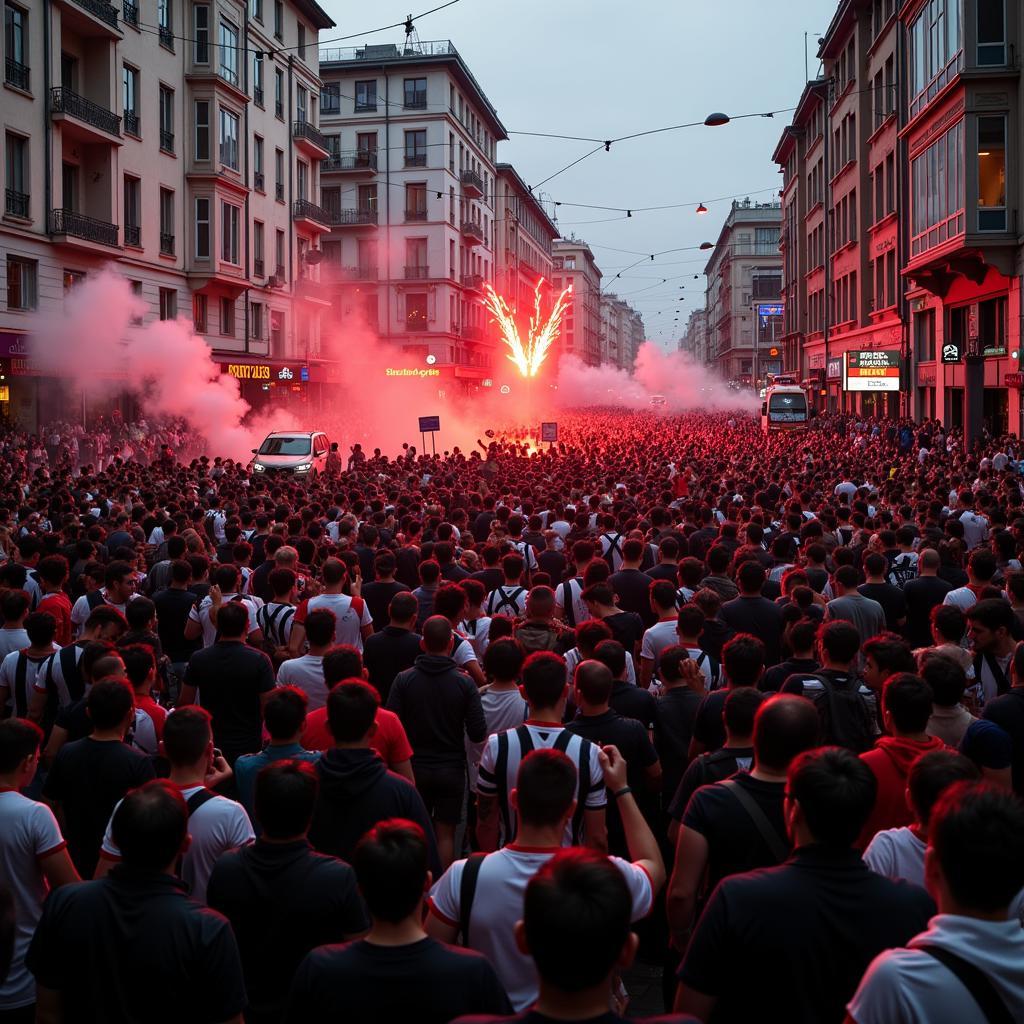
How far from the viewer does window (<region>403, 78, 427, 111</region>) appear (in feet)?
210

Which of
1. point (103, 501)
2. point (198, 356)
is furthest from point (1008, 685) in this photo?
point (198, 356)

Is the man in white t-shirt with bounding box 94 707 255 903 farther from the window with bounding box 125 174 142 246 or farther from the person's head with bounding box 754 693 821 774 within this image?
the window with bounding box 125 174 142 246

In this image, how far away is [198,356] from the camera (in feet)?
112

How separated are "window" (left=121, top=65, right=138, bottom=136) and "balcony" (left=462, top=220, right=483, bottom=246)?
36.2m

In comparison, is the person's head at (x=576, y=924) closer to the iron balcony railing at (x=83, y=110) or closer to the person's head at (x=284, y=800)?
the person's head at (x=284, y=800)

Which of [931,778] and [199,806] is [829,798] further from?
[199,806]

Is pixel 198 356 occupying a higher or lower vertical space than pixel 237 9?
lower

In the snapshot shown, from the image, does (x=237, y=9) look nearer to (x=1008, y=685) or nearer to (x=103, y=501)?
(x=103, y=501)

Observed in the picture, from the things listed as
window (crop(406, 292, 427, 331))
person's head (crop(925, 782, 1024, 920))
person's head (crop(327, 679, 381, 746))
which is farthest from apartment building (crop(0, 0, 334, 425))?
person's head (crop(925, 782, 1024, 920))

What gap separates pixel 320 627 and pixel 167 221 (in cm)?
3408

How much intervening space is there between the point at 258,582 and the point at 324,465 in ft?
60.2

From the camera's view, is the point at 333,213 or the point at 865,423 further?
the point at 333,213

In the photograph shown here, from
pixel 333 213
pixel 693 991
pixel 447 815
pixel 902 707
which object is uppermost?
pixel 333 213

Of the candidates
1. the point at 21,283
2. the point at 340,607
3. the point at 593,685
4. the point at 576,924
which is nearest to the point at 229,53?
the point at 21,283
